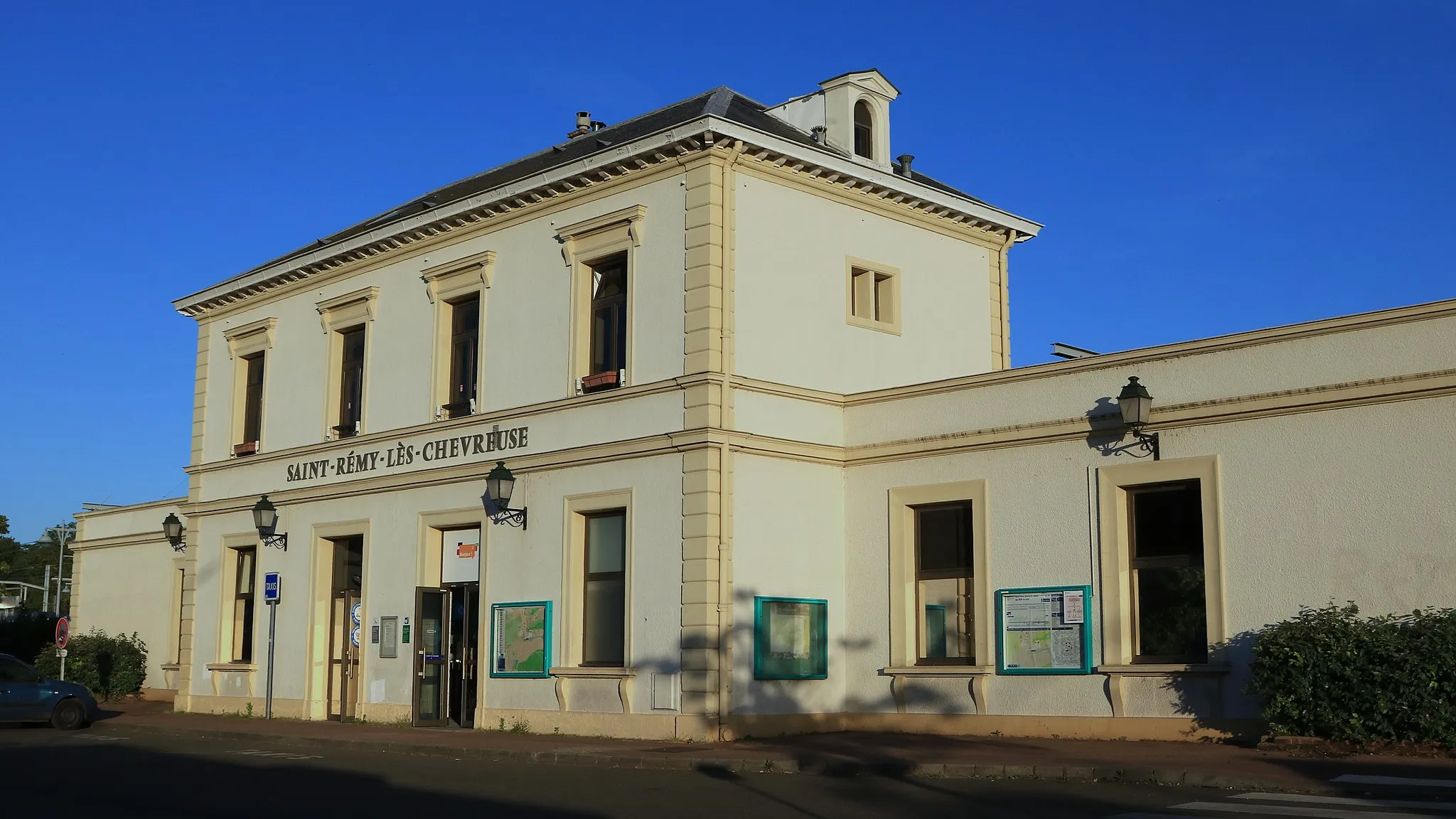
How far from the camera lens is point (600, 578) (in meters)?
20.9

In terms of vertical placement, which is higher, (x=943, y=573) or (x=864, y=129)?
(x=864, y=129)

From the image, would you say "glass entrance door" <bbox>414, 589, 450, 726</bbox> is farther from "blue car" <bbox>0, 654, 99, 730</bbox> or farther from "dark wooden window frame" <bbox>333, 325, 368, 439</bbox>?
"blue car" <bbox>0, 654, 99, 730</bbox>

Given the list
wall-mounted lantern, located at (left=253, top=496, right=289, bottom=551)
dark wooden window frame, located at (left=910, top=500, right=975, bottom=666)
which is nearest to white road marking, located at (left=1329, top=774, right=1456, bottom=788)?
dark wooden window frame, located at (left=910, top=500, right=975, bottom=666)

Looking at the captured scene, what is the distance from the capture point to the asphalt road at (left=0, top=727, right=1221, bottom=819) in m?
11.8

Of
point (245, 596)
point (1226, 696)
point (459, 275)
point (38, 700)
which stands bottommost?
point (38, 700)

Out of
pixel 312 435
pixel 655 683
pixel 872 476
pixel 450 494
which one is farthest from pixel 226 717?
pixel 872 476

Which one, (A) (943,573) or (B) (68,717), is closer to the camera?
(A) (943,573)

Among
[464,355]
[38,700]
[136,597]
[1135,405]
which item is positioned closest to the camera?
[1135,405]

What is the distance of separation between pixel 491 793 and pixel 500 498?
851 cm

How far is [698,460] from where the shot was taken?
758 inches

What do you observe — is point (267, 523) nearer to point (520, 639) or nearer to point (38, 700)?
point (38, 700)

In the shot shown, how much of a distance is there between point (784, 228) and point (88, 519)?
78.0 feet

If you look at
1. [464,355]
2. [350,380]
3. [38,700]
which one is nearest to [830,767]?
[464,355]

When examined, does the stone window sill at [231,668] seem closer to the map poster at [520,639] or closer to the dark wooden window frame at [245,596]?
the dark wooden window frame at [245,596]
